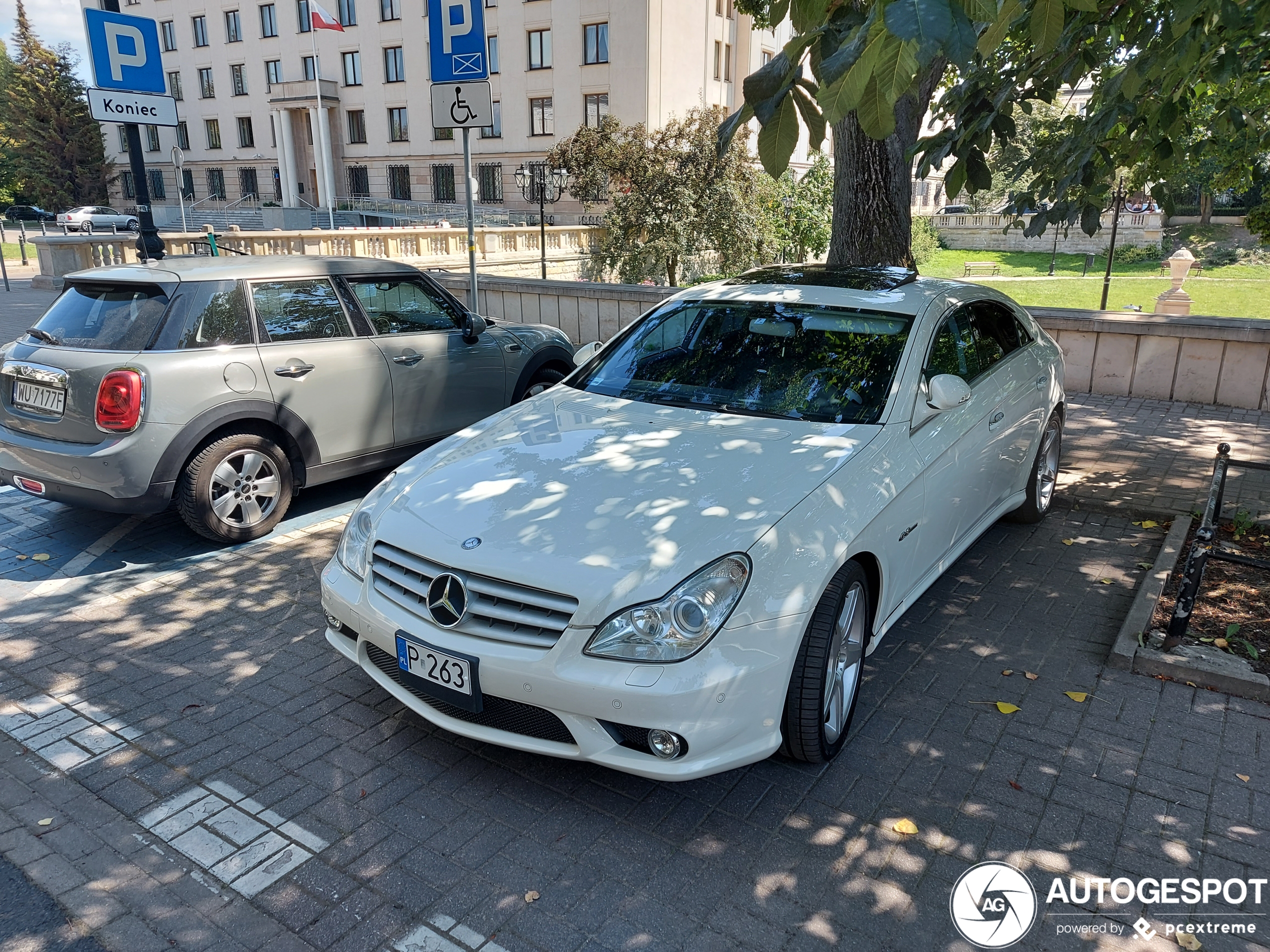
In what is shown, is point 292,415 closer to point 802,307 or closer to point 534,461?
point 534,461

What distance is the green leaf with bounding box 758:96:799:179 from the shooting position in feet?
11.1

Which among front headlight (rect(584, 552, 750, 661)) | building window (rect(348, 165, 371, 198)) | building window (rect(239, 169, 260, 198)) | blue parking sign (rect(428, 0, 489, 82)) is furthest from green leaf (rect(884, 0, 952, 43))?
building window (rect(239, 169, 260, 198))

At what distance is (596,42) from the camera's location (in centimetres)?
4253

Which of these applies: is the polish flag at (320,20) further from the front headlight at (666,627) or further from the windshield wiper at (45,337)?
the front headlight at (666,627)

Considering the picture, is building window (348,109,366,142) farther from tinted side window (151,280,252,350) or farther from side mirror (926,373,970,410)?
side mirror (926,373,970,410)

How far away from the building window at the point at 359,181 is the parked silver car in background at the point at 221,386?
4996 cm

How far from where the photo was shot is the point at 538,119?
149 feet

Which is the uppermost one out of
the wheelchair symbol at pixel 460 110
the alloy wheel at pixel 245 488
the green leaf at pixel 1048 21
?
the wheelchair symbol at pixel 460 110

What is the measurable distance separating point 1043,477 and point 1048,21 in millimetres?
3660

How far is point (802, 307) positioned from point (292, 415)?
11.4 ft

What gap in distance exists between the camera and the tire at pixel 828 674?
10.9 feet

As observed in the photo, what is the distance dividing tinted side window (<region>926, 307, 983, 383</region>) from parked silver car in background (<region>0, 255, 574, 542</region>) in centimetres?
388

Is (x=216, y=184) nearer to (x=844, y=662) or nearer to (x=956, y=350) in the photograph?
(x=956, y=350)

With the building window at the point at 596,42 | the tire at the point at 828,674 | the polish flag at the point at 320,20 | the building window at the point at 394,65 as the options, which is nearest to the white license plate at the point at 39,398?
the tire at the point at 828,674
